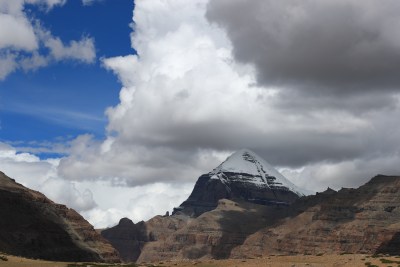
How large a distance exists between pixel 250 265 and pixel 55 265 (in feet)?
89.9

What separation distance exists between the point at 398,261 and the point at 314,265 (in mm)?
11200

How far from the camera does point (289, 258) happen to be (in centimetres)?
9744

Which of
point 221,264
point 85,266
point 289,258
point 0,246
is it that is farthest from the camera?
point 0,246

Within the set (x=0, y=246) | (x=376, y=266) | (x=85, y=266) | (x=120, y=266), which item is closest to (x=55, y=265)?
(x=85, y=266)

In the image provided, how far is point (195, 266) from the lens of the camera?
276 ft

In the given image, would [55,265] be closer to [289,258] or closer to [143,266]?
[143,266]

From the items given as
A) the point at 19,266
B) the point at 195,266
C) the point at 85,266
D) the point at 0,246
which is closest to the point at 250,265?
the point at 195,266

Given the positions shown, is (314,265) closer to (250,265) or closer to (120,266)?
(250,265)

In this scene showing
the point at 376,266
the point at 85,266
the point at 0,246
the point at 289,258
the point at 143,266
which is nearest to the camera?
the point at 376,266

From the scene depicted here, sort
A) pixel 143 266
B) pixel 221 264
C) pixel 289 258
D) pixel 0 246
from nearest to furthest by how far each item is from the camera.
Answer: pixel 143 266 < pixel 221 264 < pixel 289 258 < pixel 0 246

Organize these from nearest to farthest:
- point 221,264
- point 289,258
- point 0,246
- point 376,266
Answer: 1. point 376,266
2. point 221,264
3. point 289,258
4. point 0,246

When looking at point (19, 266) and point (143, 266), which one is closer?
point (19, 266)

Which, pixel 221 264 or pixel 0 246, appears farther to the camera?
pixel 0 246

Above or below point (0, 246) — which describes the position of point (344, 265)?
below
